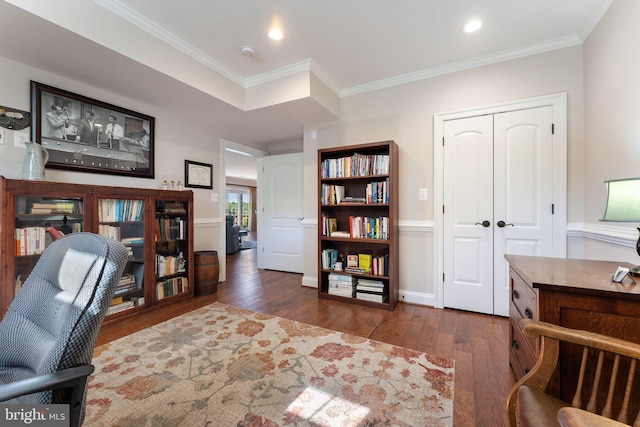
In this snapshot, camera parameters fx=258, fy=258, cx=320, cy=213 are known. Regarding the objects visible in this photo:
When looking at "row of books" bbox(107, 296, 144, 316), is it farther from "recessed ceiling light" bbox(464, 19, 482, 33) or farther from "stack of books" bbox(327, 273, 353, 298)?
"recessed ceiling light" bbox(464, 19, 482, 33)

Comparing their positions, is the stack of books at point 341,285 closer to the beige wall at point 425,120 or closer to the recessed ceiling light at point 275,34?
the beige wall at point 425,120

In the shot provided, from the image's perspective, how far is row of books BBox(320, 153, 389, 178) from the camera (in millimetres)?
2887

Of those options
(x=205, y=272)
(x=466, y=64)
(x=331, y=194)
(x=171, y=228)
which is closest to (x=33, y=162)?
(x=171, y=228)

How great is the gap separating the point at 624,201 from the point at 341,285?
240cm

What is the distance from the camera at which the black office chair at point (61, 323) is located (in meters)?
0.76

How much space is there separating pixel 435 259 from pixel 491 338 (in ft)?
2.89

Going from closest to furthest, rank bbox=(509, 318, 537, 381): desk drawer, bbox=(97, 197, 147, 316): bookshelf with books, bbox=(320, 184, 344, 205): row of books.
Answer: bbox=(509, 318, 537, 381): desk drawer → bbox=(97, 197, 147, 316): bookshelf with books → bbox=(320, 184, 344, 205): row of books

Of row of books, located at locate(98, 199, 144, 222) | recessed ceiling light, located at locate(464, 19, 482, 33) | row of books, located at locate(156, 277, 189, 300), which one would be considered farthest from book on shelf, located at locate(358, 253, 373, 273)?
row of books, located at locate(98, 199, 144, 222)

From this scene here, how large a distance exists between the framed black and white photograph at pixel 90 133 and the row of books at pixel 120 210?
38 centimetres

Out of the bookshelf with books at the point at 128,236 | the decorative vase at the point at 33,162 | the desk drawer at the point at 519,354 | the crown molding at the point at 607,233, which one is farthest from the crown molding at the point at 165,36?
the crown molding at the point at 607,233

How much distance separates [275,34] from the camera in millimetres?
2227

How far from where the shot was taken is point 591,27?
208 centimetres

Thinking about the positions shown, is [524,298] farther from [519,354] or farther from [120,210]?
[120,210]

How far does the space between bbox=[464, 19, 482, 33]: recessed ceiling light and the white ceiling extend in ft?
0.16
